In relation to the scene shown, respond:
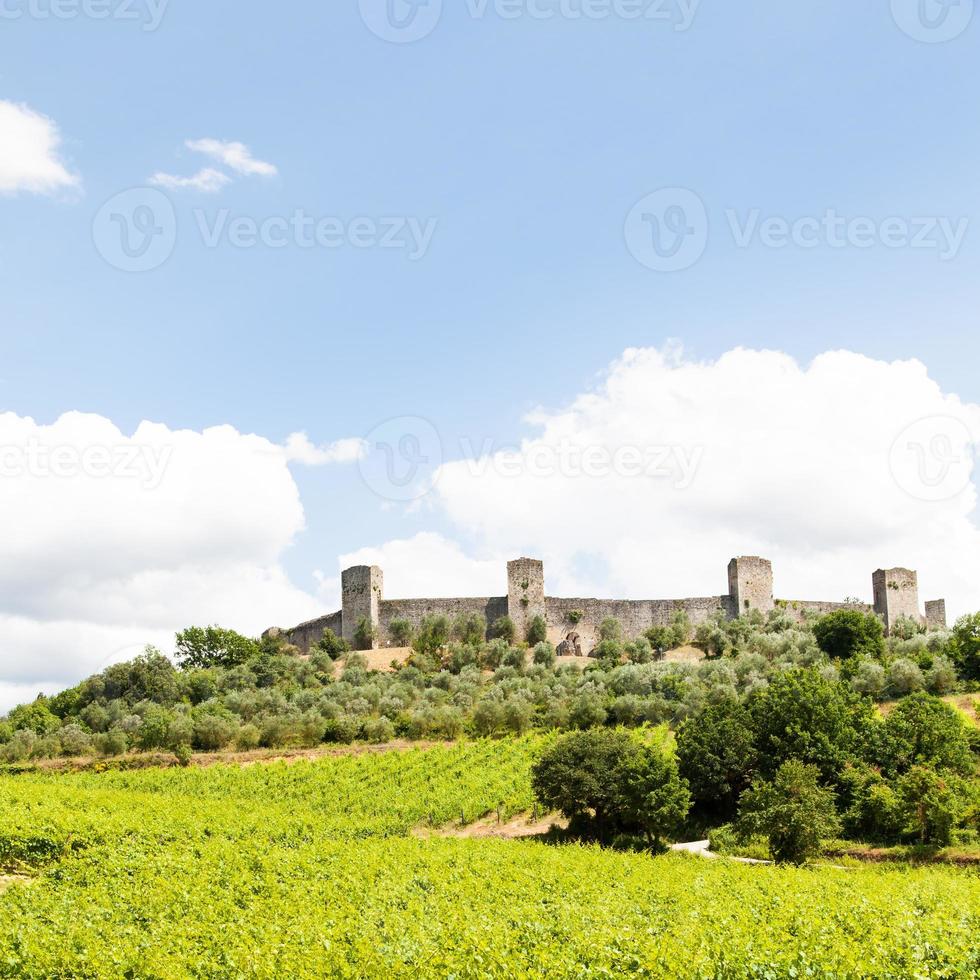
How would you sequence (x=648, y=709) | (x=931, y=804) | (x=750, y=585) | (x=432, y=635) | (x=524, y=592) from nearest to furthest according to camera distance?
(x=931, y=804), (x=648, y=709), (x=432, y=635), (x=524, y=592), (x=750, y=585)

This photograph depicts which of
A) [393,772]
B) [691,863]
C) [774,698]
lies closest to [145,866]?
[691,863]

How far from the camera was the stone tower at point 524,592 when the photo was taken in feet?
256

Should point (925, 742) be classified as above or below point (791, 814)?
above

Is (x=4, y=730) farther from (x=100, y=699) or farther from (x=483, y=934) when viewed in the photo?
(x=483, y=934)

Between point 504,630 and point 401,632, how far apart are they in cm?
811

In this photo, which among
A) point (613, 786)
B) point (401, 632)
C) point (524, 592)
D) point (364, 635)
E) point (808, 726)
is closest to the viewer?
point (613, 786)

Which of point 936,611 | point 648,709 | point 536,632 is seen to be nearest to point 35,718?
point 536,632

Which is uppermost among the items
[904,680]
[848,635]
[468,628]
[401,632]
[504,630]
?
[468,628]

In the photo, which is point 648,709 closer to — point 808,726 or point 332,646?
point 808,726

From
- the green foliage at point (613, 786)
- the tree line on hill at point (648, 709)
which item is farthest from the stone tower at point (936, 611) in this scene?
the green foliage at point (613, 786)

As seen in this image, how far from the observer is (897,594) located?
264 feet

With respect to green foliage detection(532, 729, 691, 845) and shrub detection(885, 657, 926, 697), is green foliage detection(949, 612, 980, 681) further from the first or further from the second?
green foliage detection(532, 729, 691, 845)

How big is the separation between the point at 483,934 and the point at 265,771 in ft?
107

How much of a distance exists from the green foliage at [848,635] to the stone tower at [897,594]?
14108mm
